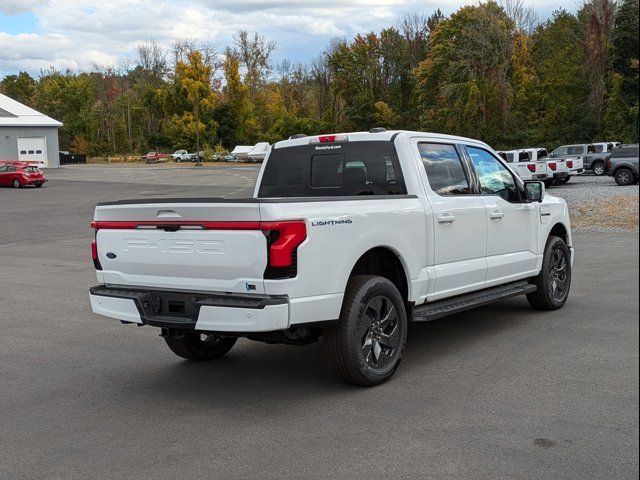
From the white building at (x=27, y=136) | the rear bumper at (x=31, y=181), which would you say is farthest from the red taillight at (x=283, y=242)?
the white building at (x=27, y=136)

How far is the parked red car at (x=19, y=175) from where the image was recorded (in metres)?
42.9

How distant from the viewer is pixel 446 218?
638cm

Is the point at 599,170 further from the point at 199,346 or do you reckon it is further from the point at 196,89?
the point at 196,89

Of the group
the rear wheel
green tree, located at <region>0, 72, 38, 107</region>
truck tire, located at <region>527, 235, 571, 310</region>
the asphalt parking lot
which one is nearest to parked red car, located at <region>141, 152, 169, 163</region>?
green tree, located at <region>0, 72, 38, 107</region>

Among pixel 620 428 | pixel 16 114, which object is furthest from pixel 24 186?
pixel 620 428

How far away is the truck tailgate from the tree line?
2.99 m

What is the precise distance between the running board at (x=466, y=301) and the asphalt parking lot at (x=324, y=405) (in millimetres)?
418

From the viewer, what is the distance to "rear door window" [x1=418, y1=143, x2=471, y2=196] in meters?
6.62

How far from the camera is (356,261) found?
5.48 meters

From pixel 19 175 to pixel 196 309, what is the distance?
137 ft

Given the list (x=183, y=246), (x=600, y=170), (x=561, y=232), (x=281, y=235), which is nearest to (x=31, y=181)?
(x=561, y=232)

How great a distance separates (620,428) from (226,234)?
9.57ft

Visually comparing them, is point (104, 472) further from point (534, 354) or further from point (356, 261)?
point (534, 354)

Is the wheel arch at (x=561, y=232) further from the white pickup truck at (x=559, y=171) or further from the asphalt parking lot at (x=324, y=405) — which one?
the asphalt parking lot at (x=324, y=405)
